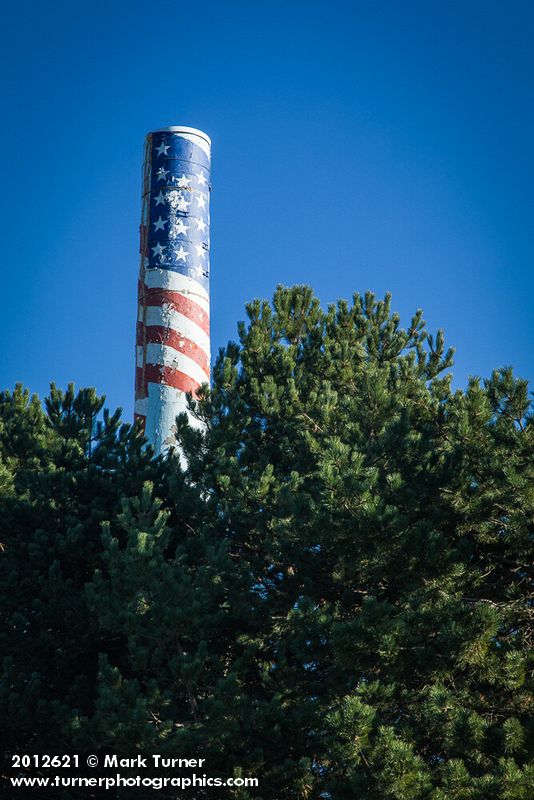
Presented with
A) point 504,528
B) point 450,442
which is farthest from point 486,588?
point 450,442

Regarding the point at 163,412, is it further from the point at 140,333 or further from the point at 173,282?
the point at 173,282

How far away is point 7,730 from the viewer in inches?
437

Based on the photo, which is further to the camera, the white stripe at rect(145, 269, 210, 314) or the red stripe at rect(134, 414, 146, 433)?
the white stripe at rect(145, 269, 210, 314)

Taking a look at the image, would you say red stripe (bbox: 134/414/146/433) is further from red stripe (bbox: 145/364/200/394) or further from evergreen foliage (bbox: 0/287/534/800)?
evergreen foliage (bbox: 0/287/534/800)

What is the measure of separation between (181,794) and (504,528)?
15.1 ft

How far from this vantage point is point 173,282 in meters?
17.0

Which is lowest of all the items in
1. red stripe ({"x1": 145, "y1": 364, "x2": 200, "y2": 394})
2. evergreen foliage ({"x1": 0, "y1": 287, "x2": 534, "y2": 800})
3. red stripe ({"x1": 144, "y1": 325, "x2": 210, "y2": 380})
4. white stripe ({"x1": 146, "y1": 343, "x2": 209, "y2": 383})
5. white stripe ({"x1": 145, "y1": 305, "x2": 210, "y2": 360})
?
evergreen foliage ({"x1": 0, "y1": 287, "x2": 534, "y2": 800})

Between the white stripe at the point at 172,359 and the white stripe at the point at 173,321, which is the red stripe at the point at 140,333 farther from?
the white stripe at the point at 172,359

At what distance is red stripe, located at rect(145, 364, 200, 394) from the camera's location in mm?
16547

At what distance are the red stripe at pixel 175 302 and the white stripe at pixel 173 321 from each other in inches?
3.0

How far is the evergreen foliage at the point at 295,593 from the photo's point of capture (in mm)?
9008

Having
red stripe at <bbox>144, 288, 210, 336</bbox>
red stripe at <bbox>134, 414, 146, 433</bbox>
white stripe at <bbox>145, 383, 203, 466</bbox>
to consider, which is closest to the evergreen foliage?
white stripe at <bbox>145, 383, 203, 466</bbox>

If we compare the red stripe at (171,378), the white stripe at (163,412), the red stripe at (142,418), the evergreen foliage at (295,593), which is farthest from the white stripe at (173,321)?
the evergreen foliage at (295,593)

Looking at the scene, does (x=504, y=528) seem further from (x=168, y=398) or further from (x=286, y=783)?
(x=168, y=398)
